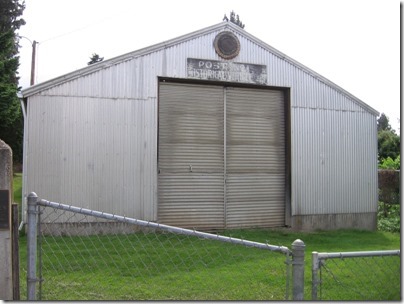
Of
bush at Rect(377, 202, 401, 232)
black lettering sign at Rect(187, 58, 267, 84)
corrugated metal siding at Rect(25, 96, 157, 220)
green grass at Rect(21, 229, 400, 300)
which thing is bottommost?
bush at Rect(377, 202, 401, 232)

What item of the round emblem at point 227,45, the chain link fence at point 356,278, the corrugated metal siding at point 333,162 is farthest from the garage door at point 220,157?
the chain link fence at point 356,278

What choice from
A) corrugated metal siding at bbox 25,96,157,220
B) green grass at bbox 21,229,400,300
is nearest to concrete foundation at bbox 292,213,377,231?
green grass at bbox 21,229,400,300

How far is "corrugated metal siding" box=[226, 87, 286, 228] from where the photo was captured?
14195 millimetres

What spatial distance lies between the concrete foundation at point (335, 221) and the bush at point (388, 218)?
0.75 m

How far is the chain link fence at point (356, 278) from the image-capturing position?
184 inches

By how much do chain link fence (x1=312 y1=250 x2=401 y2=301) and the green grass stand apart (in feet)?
0.22

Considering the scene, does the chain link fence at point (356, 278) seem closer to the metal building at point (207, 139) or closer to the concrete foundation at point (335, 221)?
the concrete foundation at point (335, 221)

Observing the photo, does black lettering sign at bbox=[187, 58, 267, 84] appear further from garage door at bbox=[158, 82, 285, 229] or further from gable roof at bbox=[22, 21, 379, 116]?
gable roof at bbox=[22, 21, 379, 116]

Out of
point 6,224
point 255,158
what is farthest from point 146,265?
point 255,158

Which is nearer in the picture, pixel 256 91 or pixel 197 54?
pixel 197 54

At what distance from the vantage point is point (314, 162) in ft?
48.7

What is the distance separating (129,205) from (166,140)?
2169 millimetres

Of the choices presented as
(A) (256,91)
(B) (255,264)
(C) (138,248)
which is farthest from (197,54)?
(B) (255,264)

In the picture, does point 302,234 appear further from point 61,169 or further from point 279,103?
point 61,169
